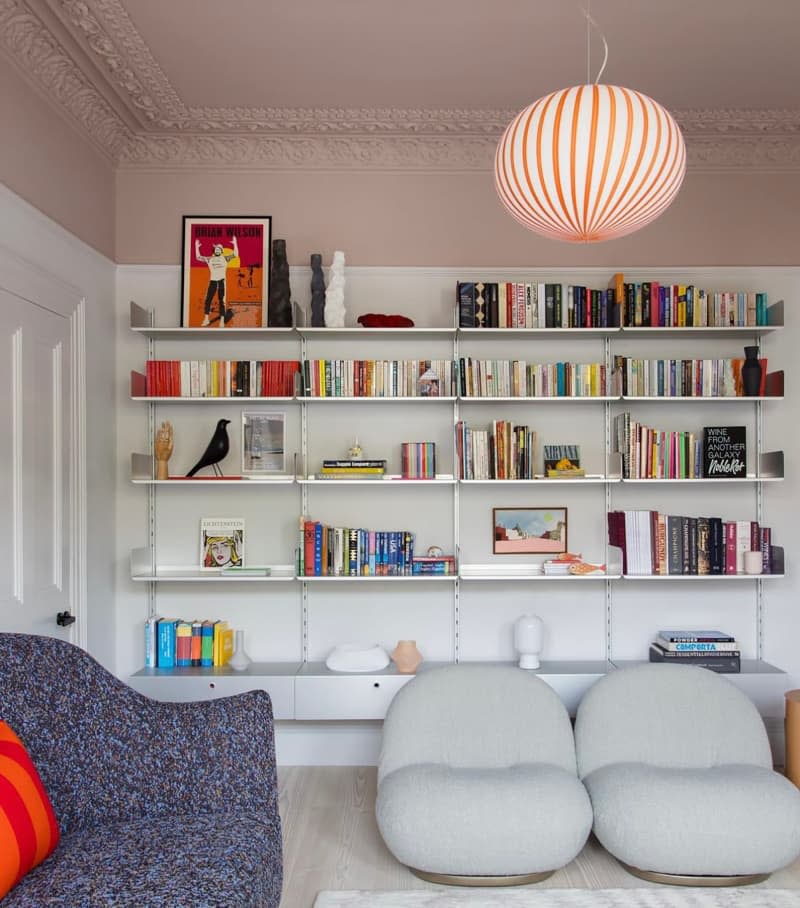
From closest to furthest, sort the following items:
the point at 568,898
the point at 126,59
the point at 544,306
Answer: the point at 568,898 → the point at 126,59 → the point at 544,306

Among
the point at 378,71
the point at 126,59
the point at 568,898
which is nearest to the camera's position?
the point at 568,898

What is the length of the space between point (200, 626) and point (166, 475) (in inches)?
27.9

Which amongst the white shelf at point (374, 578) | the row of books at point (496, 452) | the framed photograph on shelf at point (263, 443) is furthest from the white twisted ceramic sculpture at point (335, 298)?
the white shelf at point (374, 578)

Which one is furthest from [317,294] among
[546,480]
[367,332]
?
[546,480]

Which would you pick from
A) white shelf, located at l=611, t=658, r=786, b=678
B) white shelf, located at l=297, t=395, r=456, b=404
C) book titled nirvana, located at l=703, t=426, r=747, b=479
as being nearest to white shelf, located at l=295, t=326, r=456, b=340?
white shelf, located at l=297, t=395, r=456, b=404

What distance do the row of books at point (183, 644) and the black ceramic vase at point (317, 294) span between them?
1.46 metres

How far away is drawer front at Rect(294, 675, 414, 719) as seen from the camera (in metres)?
3.57

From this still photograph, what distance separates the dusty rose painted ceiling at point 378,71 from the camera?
2.89 m

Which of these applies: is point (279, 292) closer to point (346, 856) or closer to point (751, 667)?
point (346, 856)

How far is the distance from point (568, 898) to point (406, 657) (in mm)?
1342

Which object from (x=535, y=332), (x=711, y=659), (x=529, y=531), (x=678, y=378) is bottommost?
(x=711, y=659)

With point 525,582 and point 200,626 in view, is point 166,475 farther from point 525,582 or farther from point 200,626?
point 525,582

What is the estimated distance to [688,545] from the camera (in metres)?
3.70

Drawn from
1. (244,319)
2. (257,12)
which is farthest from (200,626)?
(257,12)
